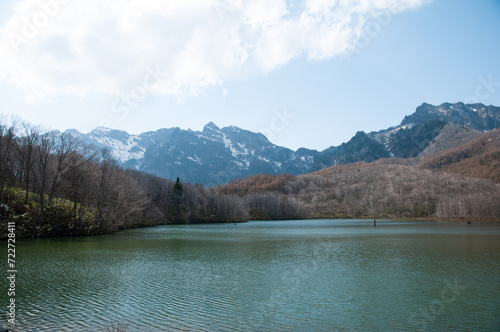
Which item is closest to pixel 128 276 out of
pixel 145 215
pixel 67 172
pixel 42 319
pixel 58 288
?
pixel 58 288

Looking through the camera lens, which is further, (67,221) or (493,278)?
(67,221)

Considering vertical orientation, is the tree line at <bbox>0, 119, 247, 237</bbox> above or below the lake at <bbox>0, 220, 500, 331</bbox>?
above

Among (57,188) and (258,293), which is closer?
(258,293)

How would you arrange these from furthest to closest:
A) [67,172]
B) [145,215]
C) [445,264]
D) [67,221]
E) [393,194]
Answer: [393,194], [145,215], [67,172], [67,221], [445,264]

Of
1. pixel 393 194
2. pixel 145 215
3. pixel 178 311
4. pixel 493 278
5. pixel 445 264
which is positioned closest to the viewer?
pixel 178 311

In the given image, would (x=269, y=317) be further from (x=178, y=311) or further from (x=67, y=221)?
(x=67, y=221)

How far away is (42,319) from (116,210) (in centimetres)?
5299

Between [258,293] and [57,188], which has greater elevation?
[57,188]

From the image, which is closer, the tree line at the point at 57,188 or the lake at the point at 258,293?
the lake at the point at 258,293

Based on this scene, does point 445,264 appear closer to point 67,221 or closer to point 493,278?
point 493,278

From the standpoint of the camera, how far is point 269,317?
13.2m

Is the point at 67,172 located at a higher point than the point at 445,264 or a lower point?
higher

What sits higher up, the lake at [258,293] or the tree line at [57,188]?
the tree line at [57,188]

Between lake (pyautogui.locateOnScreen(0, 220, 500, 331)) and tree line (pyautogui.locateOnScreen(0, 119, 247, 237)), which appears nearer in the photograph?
lake (pyautogui.locateOnScreen(0, 220, 500, 331))
